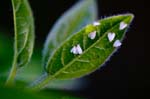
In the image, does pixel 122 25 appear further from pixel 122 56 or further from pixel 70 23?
pixel 122 56

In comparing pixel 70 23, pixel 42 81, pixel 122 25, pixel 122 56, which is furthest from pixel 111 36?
pixel 122 56

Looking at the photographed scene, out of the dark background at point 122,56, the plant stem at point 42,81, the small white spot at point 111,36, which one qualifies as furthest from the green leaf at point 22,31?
the dark background at point 122,56

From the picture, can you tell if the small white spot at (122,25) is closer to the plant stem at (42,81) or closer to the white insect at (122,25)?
the white insect at (122,25)

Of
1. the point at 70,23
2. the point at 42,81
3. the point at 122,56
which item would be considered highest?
the point at 122,56

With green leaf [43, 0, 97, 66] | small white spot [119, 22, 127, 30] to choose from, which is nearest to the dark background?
green leaf [43, 0, 97, 66]

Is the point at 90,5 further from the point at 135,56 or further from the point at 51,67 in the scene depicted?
the point at 135,56

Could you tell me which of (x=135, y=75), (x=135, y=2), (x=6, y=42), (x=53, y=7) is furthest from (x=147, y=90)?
(x=6, y=42)
